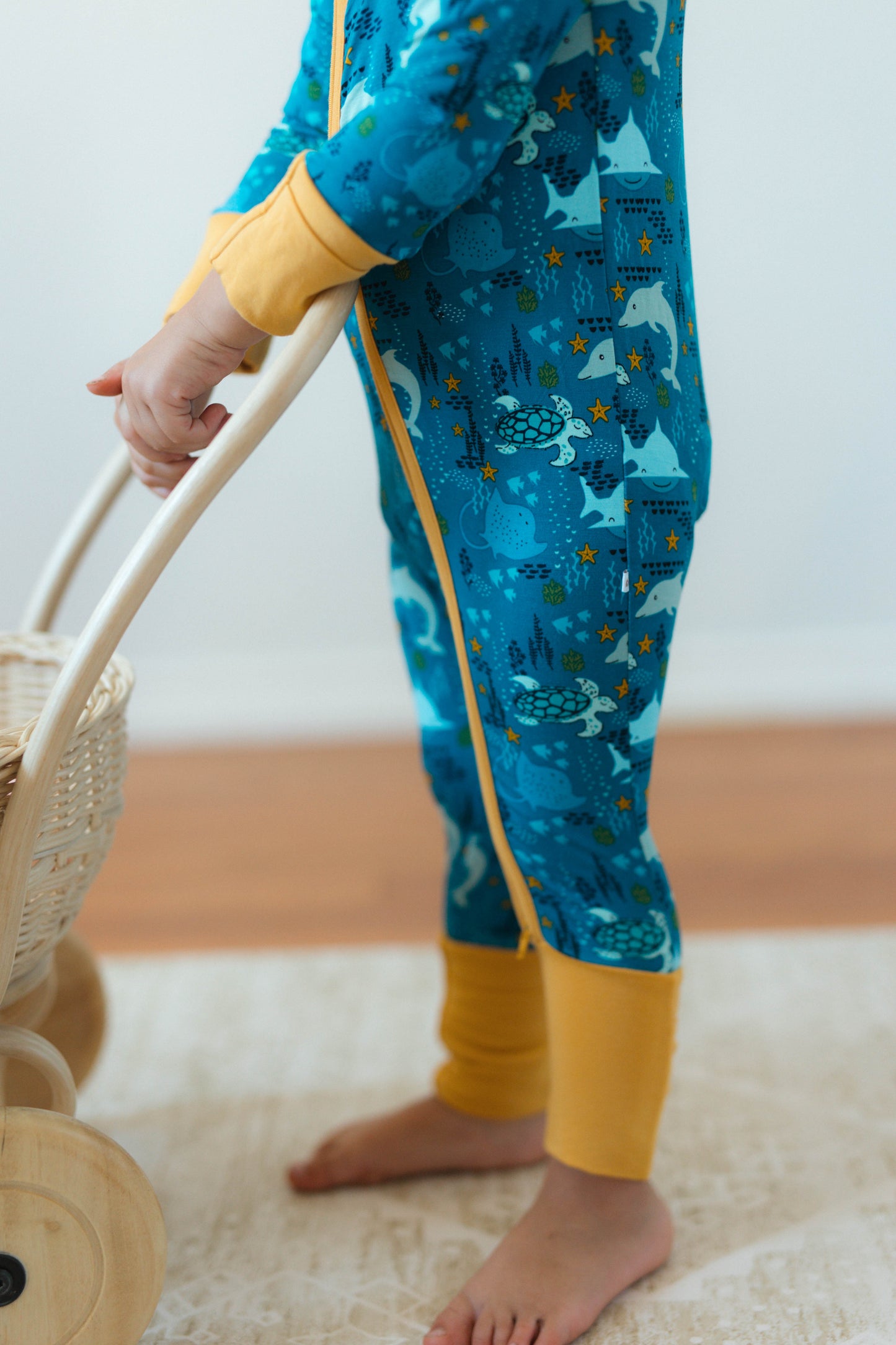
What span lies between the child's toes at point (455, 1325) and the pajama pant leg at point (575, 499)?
112 millimetres

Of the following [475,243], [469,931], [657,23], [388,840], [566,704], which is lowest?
[388,840]

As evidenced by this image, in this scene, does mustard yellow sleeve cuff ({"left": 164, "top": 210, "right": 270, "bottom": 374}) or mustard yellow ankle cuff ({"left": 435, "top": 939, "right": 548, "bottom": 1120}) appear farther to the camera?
mustard yellow ankle cuff ({"left": 435, "top": 939, "right": 548, "bottom": 1120})

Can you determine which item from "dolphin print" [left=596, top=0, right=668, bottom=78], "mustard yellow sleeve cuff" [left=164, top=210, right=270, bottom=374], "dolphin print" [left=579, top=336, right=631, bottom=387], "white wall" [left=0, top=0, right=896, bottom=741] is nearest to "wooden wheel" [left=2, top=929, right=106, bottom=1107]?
"mustard yellow sleeve cuff" [left=164, top=210, right=270, bottom=374]

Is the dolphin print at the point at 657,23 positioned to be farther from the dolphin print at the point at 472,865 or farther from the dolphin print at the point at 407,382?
the dolphin print at the point at 472,865

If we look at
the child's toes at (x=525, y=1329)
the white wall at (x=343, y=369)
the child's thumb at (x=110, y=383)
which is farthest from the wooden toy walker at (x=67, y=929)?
the white wall at (x=343, y=369)

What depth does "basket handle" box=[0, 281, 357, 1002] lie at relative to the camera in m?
0.59

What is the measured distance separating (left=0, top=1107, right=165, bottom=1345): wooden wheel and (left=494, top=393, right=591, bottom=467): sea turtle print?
17.6 inches

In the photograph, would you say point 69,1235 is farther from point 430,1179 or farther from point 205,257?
point 205,257

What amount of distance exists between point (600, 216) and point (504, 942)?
542mm

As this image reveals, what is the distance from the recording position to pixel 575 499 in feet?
2.12

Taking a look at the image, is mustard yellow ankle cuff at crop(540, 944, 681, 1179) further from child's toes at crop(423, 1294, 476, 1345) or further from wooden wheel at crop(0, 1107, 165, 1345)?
wooden wheel at crop(0, 1107, 165, 1345)

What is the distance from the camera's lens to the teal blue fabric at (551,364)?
56cm

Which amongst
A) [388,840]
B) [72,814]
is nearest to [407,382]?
[72,814]

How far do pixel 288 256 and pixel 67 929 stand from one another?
428 mm
